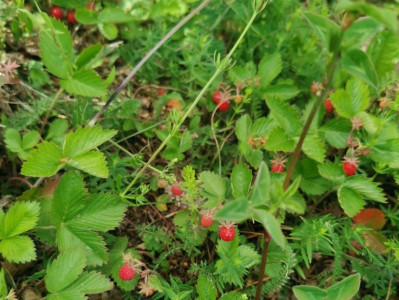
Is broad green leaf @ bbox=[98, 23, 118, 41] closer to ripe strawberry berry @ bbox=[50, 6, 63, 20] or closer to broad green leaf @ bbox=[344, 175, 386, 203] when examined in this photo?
ripe strawberry berry @ bbox=[50, 6, 63, 20]

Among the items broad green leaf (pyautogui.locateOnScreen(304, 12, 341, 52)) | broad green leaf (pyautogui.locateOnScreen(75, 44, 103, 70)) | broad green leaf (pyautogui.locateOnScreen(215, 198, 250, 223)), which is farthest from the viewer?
broad green leaf (pyautogui.locateOnScreen(75, 44, 103, 70))

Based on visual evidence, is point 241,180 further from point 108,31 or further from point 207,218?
point 108,31

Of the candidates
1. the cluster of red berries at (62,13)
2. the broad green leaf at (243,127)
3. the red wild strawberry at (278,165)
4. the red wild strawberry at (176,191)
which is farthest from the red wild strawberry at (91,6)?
the red wild strawberry at (278,165)

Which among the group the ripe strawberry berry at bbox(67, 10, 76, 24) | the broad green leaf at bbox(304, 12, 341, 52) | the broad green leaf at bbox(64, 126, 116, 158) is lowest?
the broad green leaf at bbox(64, 126, 116, 158)

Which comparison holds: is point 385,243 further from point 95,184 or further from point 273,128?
point 95,184

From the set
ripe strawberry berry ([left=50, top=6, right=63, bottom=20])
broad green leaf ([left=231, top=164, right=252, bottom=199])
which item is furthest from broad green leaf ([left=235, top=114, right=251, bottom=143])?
ripe strawberry berry ([left=50, top=6, right=63, bottom=20])

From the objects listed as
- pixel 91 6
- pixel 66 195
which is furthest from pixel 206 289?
pixel 91 6
